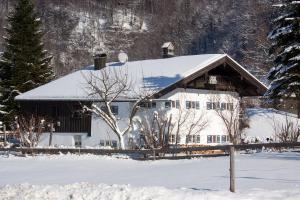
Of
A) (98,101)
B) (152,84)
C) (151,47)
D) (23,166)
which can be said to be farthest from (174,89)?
(151,47)

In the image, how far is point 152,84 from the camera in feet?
125

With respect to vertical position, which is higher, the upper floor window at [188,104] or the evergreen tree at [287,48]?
the evergreen tree at [287,48]

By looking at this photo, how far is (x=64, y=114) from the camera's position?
4147 cm

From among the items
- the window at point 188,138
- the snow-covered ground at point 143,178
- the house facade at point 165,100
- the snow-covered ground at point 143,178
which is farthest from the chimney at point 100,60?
the snow-covered ground at point 143,178

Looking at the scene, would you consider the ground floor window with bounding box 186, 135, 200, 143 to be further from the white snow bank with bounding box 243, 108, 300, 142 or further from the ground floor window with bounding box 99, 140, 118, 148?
the white snow bank with bounding box 243, 108, 300, 142

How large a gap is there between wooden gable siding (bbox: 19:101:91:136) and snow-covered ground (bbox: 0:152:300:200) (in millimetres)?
9031

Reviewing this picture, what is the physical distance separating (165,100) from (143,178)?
18909 mm

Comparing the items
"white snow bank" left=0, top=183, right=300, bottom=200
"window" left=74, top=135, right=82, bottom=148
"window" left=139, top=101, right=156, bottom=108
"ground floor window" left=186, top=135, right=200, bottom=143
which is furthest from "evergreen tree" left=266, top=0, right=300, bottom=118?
"white snow bank" left=0, top=183, right=300, bottom=200

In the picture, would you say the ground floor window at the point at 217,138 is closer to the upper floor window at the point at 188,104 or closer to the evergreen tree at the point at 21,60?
the upper floor window at the point at 188,104

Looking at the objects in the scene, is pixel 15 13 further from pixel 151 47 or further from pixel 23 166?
pixel 151 47

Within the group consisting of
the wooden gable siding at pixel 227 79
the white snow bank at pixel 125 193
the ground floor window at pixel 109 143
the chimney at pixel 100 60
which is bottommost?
the white snow bank at pixel 125 193

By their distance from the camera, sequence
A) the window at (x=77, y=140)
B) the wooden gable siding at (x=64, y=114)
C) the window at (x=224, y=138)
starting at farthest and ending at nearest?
Result: the window at (x=224, y=138)
the window at (x=77, y=140)
the wooden gable siding at (x=64, y=114)

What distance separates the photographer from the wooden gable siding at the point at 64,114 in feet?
134

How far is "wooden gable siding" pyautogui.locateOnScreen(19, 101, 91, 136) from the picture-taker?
1603 inches
